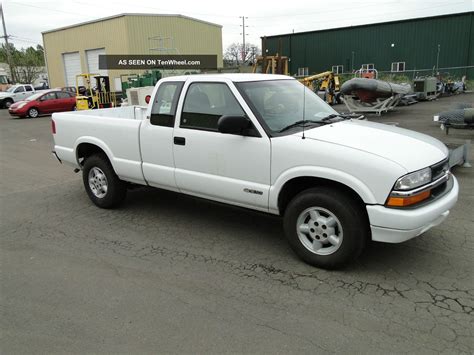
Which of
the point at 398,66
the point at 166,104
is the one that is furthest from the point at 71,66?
the point at 166,104

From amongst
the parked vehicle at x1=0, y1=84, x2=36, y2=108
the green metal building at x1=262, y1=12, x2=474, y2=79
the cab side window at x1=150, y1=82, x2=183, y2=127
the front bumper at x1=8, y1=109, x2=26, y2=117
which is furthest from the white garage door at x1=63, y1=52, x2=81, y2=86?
the cab side window at x1=150, y1=82, x2=183, y2=127

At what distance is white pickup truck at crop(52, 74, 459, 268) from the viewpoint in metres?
3.56

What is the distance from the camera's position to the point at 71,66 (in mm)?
40969

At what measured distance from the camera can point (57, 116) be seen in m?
6.40

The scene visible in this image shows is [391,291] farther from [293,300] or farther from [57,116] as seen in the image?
[57,116]

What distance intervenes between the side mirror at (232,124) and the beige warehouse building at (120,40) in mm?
28365

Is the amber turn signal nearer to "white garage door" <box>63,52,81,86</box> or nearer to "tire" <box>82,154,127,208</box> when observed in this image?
"tire" <box>82,154,127,208</box>

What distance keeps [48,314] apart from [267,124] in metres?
2.60

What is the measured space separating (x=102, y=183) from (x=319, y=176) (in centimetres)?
347

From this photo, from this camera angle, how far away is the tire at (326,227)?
3.71 meters

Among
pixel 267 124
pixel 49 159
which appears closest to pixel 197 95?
pixel 267 124

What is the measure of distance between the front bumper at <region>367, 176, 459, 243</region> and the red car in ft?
77.6

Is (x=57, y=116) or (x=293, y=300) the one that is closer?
(x=293, y=300)

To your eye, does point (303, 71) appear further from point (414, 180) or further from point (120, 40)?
point (414, 180)
